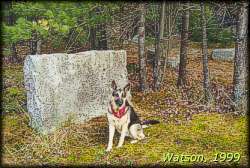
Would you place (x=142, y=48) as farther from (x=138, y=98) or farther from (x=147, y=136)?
(x=147, y=136)

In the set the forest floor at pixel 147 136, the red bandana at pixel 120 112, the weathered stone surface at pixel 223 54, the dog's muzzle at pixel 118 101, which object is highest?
the dog's muzzle at pixel 118 101

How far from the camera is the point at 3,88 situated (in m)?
10.5

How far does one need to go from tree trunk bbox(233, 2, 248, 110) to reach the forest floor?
40 centimetres

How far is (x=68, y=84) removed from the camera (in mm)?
9227

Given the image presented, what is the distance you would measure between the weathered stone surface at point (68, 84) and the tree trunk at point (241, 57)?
2.53m

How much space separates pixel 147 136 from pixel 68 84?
1881mm

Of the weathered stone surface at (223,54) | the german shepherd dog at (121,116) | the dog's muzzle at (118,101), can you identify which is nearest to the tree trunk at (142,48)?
the german shepherd dog at (121,116)

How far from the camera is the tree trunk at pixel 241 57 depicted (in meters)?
9.74

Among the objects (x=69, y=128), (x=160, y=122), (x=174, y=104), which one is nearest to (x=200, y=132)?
(x=160, y=122)

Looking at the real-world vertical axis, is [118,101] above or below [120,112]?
above

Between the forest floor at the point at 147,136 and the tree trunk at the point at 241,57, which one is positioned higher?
the tree trunk at the point at 241,57

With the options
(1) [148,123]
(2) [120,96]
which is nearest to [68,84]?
(2) [120,96]

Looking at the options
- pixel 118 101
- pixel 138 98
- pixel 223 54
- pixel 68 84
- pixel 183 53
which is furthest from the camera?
pixel 223 54

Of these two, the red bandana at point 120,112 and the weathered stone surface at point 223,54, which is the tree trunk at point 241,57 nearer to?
the red bandana at point 120,112
